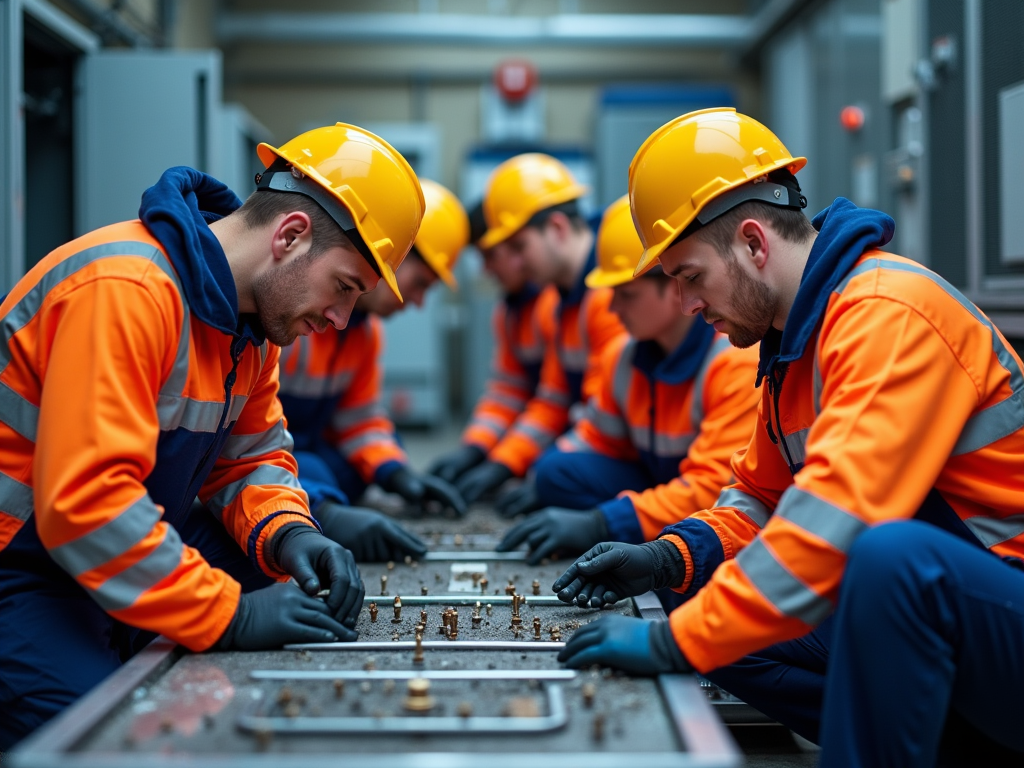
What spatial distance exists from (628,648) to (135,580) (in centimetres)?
79

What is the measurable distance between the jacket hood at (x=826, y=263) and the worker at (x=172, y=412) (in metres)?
0.79

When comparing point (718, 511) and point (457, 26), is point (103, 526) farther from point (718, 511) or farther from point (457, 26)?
point (457, 26)

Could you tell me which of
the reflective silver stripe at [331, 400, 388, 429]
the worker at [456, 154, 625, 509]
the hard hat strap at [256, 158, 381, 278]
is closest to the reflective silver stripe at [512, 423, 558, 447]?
the worker at [456, 154, 625, 509]

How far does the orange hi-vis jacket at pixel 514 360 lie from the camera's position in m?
4.29

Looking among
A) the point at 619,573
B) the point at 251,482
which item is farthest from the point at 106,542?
the point at 619,573

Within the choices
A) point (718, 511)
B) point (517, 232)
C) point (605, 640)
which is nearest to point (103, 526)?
point (605, 640)

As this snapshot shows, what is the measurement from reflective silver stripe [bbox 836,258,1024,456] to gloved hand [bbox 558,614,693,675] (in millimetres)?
575

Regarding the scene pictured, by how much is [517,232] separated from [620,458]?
1211mm

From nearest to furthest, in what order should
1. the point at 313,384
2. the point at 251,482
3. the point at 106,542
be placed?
the point at 106,542, the point at 251,482, the point at 313,384

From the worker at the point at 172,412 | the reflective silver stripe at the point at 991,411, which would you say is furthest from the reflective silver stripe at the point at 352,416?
the reflective silver stripe at the point at 991,411

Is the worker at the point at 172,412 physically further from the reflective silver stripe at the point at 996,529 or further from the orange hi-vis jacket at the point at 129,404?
the reflective silver stripe at the point at 996,529

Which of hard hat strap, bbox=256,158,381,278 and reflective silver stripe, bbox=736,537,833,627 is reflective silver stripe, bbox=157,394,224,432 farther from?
reflective silver stripe, bbox=736,537,833,627

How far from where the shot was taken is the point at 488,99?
324 inches

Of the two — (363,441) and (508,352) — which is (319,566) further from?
(508,352)
